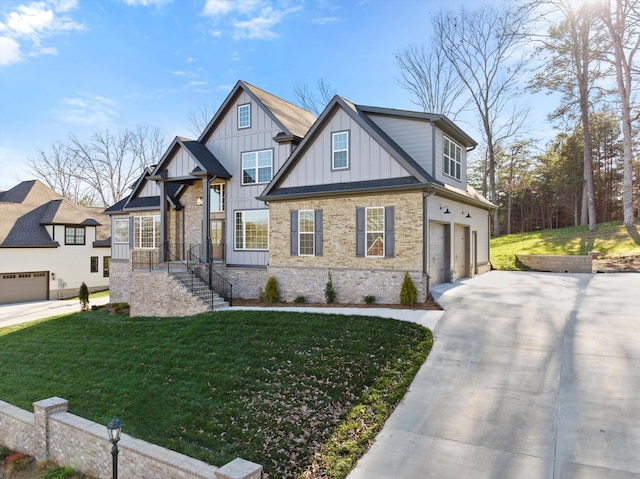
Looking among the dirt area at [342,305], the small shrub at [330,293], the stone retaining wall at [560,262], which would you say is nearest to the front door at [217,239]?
the dirt area at [342,305]

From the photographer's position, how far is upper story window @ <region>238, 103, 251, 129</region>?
57.4 ft

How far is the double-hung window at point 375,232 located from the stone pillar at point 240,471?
29.4 ft

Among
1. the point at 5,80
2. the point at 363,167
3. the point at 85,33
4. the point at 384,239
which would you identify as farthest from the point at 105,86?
the point at 384,239

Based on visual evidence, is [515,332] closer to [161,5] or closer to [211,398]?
[211,398]

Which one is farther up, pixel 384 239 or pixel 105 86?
pixel 105 86

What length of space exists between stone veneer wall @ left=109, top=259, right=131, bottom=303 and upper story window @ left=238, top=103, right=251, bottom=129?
9.51m

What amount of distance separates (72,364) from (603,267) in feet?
66.7

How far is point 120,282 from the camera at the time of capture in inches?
805

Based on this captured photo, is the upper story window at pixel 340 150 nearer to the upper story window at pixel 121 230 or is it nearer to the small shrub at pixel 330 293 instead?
the small shrub at pixel 330 293

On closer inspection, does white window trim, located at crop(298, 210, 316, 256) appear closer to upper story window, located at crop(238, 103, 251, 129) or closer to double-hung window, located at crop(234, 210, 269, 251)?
double-hung window, located at crop(234, 210, 269, 251)

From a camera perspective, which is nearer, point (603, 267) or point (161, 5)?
point (161, 5)

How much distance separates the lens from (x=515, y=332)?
9.10 meters

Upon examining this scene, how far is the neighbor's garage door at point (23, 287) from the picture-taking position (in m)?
25.2

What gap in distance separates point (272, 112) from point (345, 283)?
828cm
